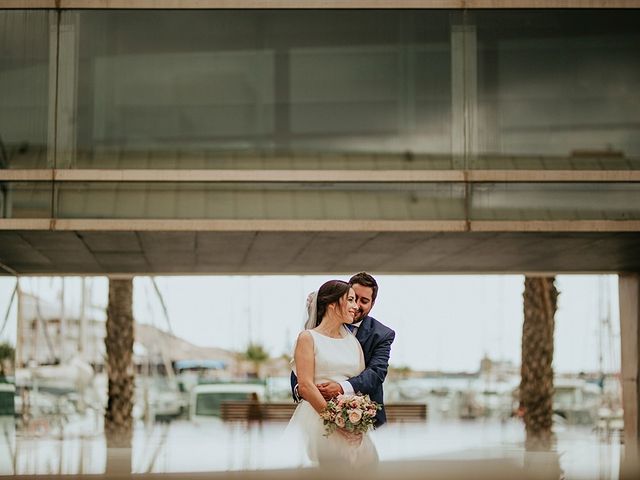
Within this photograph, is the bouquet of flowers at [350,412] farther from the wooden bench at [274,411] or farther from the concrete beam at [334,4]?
the wooden bench at [274,411]

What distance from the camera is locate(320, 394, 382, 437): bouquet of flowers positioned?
773 centimetres

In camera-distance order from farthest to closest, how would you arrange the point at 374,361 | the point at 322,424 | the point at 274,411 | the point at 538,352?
the point at 274,411
the point at 538,352
the point at 322,424
the point at 374,361

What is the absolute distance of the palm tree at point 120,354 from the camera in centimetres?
2586

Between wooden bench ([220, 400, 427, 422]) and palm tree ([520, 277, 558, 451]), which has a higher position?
palm tree ([520, 277, 558, 451])

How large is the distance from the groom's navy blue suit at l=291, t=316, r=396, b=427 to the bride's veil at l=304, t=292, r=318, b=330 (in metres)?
0.30

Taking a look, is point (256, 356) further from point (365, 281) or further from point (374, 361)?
point (365, 281)

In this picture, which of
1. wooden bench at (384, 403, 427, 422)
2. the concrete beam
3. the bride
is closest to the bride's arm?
the bride

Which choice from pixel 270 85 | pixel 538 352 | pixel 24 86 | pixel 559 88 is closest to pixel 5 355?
pixel 24 86

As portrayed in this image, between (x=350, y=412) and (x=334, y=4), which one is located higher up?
(x=334, y=4)

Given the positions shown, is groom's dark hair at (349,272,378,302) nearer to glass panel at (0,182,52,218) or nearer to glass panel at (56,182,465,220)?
glass panel at (56,182,465,220)

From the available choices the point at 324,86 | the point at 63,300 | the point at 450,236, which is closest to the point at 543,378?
the point at 450,236

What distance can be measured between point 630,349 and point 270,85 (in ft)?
28.7

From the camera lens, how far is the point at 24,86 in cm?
1723

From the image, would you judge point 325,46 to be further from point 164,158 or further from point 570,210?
point 570,210
